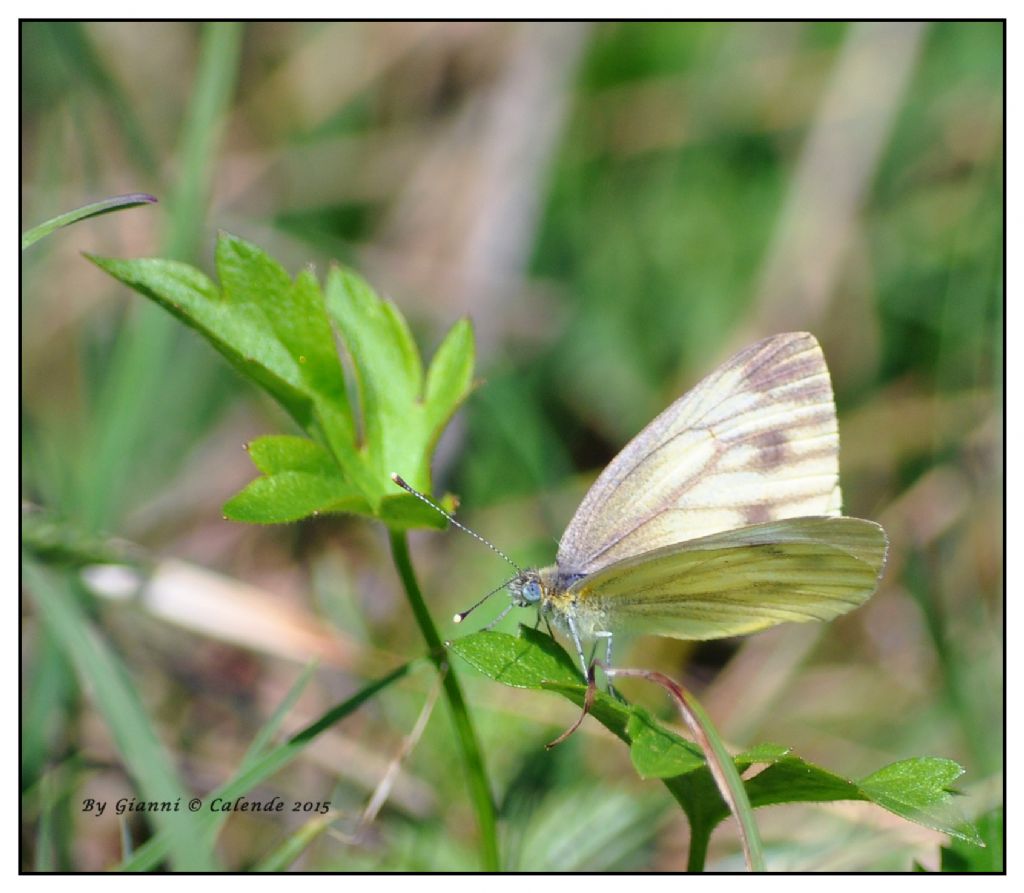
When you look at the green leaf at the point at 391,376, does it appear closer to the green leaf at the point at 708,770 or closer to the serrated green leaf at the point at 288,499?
the serrated green leaf at the point at 288,499

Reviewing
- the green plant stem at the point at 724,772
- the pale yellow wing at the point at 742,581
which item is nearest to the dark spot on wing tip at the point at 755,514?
the pale yellow wing at the point at 742,581

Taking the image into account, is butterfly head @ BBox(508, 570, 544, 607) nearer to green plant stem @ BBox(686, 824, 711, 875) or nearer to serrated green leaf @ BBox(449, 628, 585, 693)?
serrated green leaf @ BBox(449, 628, 585, 693)

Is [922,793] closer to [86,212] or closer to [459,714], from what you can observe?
[459,714]

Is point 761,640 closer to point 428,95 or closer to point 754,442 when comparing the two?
point 754,442

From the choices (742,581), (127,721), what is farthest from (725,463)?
(127,721)

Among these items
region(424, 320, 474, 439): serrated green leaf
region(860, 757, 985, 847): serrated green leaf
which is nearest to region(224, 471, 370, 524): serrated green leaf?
region(424, 320, 474, 439): serrated green leaf

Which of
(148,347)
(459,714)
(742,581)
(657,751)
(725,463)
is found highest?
(148,347)
